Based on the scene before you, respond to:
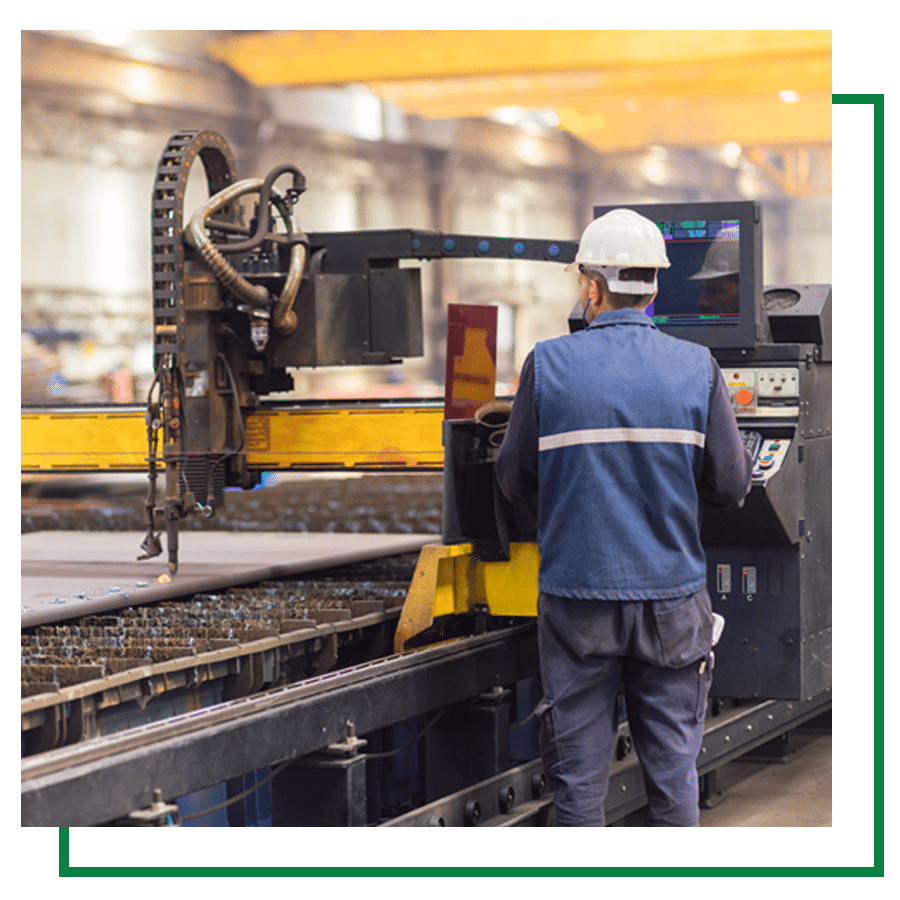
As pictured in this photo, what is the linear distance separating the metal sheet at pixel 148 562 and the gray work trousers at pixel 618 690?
195 centimetres

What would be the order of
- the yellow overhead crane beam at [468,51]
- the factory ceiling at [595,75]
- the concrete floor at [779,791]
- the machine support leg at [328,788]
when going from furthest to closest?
1. the factory ceiling at [595,75]
2. the yellow overhead crane beam at [468,51]
3. the concrete floor at [779,791]
4. the machine support leg at [328,788]

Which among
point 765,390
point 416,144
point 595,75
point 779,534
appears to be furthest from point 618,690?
point 416,144

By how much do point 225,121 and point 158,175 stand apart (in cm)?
1306

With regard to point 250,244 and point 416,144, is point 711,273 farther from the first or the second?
point 416,144

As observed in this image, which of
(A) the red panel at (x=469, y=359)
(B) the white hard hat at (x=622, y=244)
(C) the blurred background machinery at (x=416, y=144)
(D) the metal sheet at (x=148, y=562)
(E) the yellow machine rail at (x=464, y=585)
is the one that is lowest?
(D) the metal sheet at (x=148, y=562)

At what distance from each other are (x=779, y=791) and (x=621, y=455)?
3025 millimetres

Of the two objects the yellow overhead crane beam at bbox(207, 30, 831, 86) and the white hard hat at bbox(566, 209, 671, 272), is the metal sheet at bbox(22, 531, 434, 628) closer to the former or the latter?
the white hard hat at bbox(566, 209, 671, 272)

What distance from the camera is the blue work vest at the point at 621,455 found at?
3.18 meters

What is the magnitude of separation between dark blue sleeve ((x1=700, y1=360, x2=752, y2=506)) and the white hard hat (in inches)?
11.3

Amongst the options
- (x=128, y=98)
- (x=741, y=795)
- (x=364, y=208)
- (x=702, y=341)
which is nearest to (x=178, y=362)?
(x=702, y=341)

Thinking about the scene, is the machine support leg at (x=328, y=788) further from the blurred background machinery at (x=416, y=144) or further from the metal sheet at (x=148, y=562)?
the blurred background machinery at (x=416, y=144)

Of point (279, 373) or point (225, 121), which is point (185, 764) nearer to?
point (279, 373)

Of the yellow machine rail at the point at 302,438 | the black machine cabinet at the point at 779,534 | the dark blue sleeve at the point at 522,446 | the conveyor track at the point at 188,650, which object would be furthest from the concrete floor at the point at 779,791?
the dark blue sleeve at the point at 522,446

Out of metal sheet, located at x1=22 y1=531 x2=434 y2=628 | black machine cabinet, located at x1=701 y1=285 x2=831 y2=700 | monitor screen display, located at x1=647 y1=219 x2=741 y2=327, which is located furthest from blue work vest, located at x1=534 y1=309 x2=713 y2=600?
metal sheet, located at x1=22 y1=531 x2=434 y2=628
